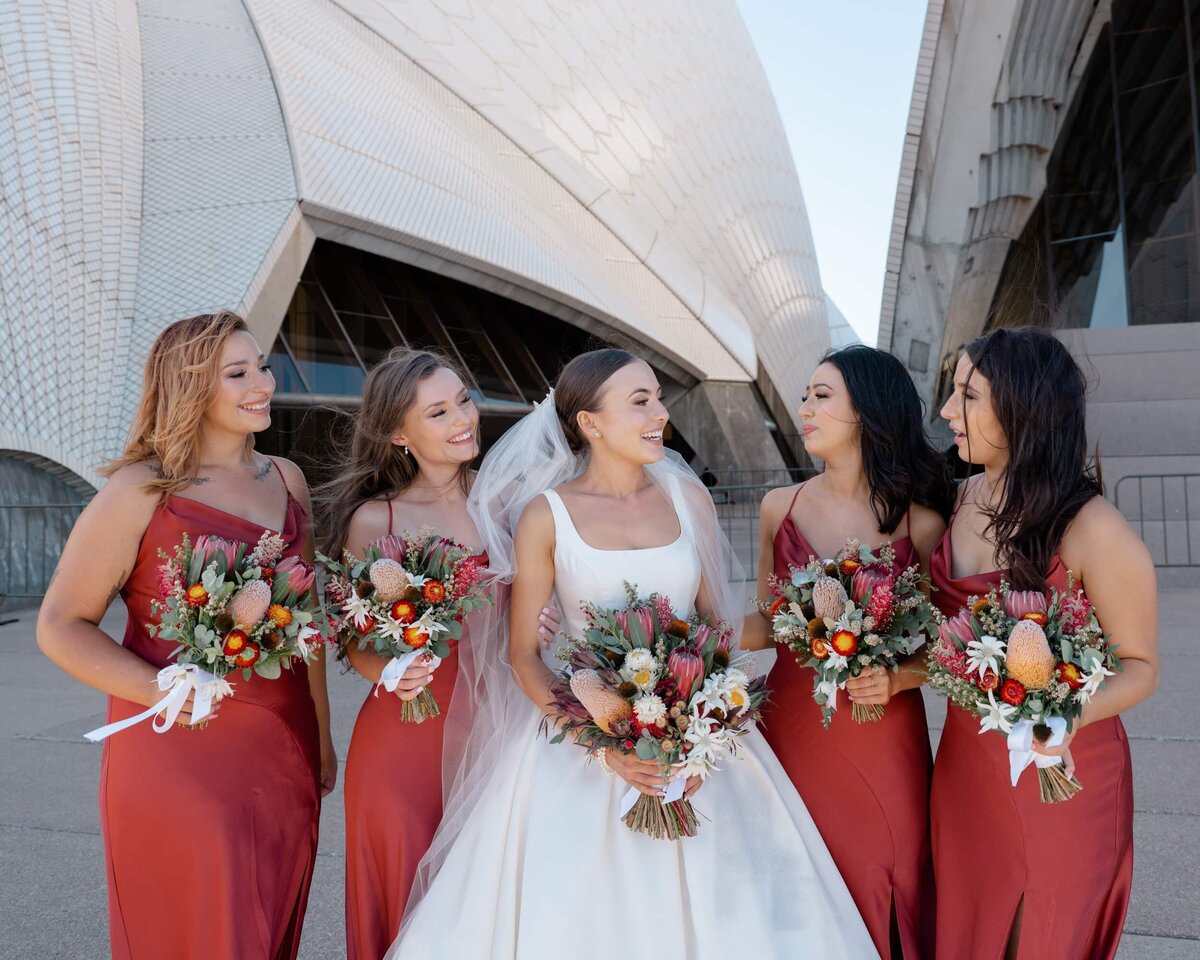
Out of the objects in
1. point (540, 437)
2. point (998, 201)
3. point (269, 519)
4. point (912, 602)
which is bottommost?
point (912, 602)

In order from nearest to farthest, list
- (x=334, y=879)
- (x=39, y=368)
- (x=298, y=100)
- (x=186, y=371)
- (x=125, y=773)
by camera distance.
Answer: (x=125, y=773), (x=186, y=371), (x=334, y=879), (x=39, y=368), (x=298, y=100)

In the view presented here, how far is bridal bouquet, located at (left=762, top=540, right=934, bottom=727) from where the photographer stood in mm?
2266

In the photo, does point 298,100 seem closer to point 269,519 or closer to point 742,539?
point 742,539

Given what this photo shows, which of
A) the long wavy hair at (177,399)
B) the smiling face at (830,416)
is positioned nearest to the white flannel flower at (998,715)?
the smiling face at (830,416)

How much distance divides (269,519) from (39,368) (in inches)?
337

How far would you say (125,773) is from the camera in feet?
7.32

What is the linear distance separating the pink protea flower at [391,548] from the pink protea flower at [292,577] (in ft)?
0.78

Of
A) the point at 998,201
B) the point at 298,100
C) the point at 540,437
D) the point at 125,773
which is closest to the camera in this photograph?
the point at 125,773

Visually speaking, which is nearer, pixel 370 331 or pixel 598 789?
pixel 598 789

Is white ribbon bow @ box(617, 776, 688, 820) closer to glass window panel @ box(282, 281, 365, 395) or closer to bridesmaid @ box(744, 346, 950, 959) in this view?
bridesmaid @ box(744, 346, 950, 959)

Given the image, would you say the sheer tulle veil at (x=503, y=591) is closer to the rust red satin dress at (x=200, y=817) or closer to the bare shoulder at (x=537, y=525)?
the bare shoulder at (x=537, y=525)

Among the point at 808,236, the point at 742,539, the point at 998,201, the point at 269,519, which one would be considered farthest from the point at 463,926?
the point at 808,236

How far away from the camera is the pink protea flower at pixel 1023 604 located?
1986 mm

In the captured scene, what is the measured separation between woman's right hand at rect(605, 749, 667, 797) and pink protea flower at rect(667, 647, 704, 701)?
0.62ft
